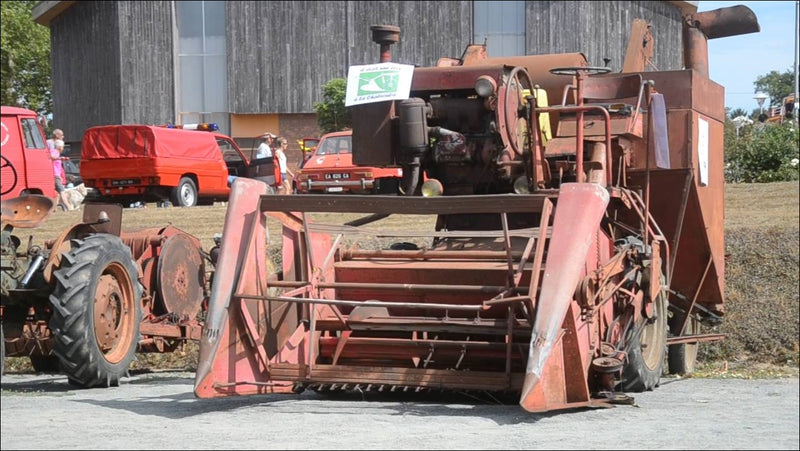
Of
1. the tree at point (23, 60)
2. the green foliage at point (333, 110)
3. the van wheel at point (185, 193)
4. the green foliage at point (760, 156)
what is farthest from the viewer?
the tree at point (23, 60)

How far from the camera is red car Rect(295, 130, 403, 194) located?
24.5m

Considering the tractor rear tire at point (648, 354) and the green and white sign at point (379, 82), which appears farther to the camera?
the green and white sign at point (379, 82)

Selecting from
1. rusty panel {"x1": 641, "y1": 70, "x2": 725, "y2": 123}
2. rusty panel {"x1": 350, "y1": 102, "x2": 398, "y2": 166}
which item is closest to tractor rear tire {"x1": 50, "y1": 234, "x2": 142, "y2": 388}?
rusty panel {"x1": 350, "y1": 102, "x2": 398, "y2": 166}

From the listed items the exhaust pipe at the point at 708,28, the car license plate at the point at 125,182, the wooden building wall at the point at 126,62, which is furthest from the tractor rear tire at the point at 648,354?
the wooden building wall at the point at 126,62

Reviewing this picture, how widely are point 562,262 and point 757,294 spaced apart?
688 centimetres

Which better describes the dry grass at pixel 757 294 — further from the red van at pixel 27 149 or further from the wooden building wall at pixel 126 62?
the wooden building wall at pixel 126 62

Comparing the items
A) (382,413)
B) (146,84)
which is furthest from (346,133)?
(382,413)

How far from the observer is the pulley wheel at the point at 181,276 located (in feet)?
36.7

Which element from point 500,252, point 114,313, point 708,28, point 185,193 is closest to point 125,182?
point 185,193

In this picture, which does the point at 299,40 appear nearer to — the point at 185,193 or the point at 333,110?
the point at 333,110

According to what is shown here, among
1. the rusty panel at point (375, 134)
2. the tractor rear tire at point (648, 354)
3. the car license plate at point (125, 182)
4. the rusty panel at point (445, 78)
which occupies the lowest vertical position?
the tractor rear tire at point (648, 354)

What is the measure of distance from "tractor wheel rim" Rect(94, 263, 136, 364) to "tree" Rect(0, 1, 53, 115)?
3829 centimetres

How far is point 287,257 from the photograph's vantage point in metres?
8.96

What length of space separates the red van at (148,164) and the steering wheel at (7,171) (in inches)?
584
